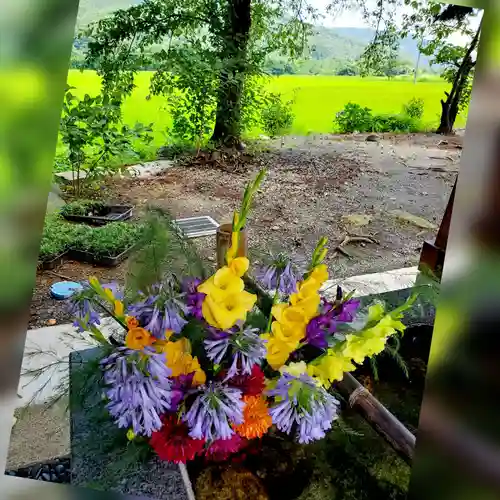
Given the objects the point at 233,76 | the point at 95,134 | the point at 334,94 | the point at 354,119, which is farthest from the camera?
the point at 233,76

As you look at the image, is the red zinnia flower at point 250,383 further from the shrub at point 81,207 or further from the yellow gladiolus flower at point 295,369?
the shrub at point 81,207

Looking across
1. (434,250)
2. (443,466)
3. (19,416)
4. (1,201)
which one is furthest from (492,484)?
(434,250)

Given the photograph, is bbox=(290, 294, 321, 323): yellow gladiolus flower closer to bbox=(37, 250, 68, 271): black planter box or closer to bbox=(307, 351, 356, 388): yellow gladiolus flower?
bbox=(307, 351, 356, 388): yellow gladiolus flower

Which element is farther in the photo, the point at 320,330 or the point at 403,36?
the point at 403,36

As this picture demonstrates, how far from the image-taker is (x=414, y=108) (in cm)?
134

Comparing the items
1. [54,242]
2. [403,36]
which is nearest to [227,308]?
[403,36]

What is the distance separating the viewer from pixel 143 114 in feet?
6.40

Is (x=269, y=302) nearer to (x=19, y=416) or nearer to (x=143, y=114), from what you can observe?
(x=19, y=416)

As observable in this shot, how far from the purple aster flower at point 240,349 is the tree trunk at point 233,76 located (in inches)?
62.2

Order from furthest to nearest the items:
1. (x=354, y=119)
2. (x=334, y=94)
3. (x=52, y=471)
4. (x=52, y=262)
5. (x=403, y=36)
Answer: (x=52, y=262), (x=354, y=119), (x=334, y=94), (x=403, y=36), (x=52, y=471)

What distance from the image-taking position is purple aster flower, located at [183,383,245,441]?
1.37 feet

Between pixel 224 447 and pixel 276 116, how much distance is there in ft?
4.75

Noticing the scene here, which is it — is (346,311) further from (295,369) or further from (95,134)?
(95,134)

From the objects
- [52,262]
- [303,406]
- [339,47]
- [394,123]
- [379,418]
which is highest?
[339,47]
